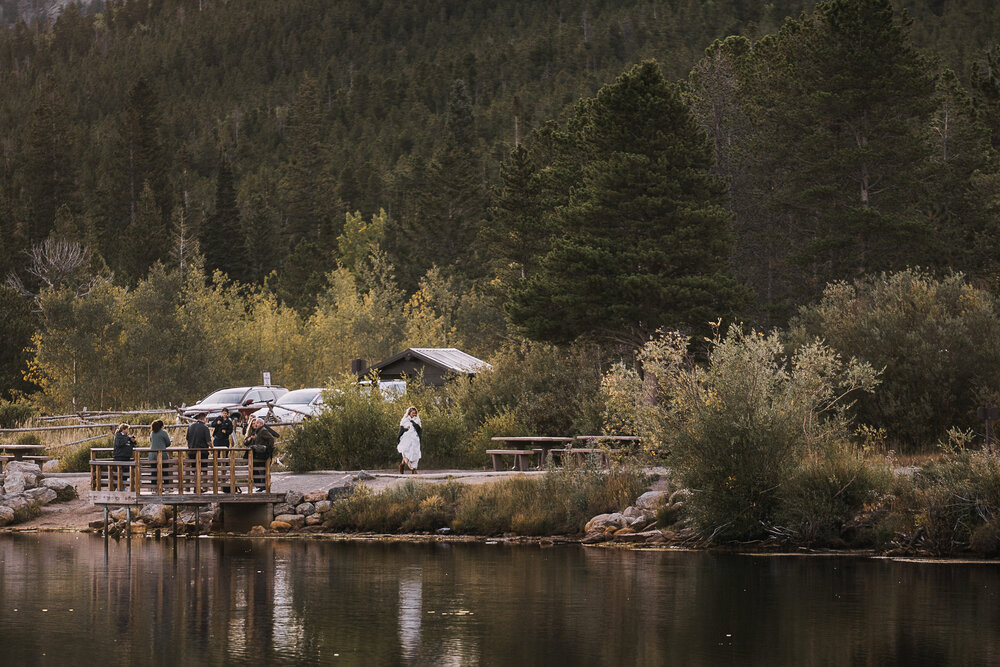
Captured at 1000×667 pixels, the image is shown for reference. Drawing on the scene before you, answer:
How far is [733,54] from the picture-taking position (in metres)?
59.7

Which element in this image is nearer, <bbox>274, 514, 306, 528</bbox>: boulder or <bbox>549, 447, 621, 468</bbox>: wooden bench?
<bbox>549, 447, 621, 468</bbox>: wooden bench

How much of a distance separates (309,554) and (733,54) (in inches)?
1554

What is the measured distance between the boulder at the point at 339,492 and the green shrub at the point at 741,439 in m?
8.22

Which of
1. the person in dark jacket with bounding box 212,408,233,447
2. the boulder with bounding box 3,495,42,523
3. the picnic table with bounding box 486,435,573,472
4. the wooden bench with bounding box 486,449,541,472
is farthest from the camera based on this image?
the person in dark jacket with bounding box 212,408,233,447

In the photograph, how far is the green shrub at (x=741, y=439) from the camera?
86.1 feet

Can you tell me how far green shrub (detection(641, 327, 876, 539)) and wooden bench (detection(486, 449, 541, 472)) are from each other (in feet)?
24.8

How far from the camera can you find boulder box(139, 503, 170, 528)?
1291 inches

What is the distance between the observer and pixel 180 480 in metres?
30.7

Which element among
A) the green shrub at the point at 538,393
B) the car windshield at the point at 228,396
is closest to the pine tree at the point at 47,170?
the car windshield at the point at 228,396

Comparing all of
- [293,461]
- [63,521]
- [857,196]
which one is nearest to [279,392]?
[293,461]

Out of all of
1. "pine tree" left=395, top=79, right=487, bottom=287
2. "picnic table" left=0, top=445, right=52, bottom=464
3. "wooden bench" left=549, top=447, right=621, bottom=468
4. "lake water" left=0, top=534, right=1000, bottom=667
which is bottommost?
"lake water" left=0, top=534, right=1000, bottom=667

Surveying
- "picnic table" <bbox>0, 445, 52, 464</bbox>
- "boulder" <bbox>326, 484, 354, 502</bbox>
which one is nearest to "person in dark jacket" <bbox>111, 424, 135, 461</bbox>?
"boulder" <bbox>326, 484, 354, 502</bbox>

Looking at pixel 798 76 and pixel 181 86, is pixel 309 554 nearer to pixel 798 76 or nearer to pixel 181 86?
pixel 798 76

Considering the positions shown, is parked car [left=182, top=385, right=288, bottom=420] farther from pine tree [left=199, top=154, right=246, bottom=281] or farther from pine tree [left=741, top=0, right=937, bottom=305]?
pine tree [left=199, top=154, right=246, bottom=281]
